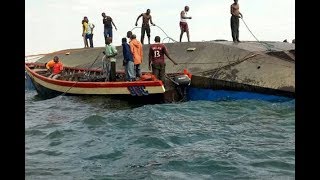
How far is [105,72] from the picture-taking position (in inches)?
634

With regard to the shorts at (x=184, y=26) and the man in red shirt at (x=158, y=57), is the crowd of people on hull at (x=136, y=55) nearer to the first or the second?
→ the man in red shirt at (x=158, y=57)

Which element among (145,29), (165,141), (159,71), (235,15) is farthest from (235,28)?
(165,141)

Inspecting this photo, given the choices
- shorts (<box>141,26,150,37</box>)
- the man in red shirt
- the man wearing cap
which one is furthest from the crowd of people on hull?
the man wearing cap

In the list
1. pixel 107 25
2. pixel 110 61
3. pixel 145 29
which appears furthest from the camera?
pixel 107 25

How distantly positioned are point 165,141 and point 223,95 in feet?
20.0

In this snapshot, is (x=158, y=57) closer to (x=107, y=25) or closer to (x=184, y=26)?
(x=184, y=26)

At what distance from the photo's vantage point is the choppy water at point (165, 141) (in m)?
7.01

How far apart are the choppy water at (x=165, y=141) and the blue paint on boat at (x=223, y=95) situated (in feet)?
1.30

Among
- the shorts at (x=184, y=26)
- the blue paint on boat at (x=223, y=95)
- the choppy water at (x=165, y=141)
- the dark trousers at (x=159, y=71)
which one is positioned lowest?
the choppy water at (x=165, y=141)

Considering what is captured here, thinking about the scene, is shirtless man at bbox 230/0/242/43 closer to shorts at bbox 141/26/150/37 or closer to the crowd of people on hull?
the crowd of people on hull

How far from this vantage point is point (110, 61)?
15195 mm

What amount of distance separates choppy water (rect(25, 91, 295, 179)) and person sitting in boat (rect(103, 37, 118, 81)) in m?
1.52

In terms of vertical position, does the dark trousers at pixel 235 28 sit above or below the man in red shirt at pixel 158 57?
above

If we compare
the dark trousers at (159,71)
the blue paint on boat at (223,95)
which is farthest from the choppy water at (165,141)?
the dark trousers at (159,71)
